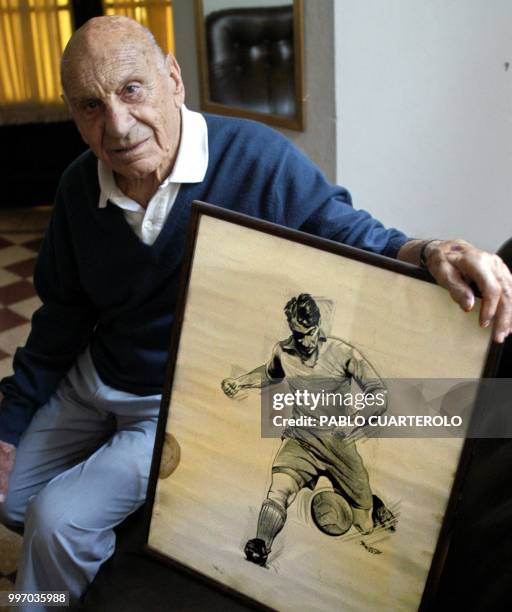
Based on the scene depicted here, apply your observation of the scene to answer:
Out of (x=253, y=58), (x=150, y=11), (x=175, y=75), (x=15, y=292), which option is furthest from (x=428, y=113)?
(x=150, y=11)

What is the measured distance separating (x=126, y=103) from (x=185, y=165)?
5.6 inches

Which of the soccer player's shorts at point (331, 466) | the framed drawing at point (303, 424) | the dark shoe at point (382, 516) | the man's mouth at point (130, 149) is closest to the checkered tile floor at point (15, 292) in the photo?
the man's mouth at point (130, 149)

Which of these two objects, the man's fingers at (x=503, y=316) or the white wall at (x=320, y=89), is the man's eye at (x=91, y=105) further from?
the white wall at (x=320, y=89)

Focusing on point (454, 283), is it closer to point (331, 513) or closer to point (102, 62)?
point (331, 513)

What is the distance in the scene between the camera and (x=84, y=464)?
4.57 ft

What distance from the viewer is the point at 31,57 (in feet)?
13.6

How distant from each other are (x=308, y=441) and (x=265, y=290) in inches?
8.8

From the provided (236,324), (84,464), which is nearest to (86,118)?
(236,324)

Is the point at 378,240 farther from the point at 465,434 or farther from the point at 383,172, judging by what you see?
the point at 383,172

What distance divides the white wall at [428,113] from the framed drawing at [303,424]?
60.0 inches

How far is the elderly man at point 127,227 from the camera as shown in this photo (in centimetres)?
130

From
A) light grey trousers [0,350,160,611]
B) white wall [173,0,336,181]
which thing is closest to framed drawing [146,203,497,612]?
light grey trousers [0,350,160,611]

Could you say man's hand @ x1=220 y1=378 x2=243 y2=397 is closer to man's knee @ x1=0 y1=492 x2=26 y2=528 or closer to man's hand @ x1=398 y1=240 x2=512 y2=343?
man's hand @ x1=398 y1=240 x2=512 y2=343

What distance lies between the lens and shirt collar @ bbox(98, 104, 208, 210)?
1.36 metres
